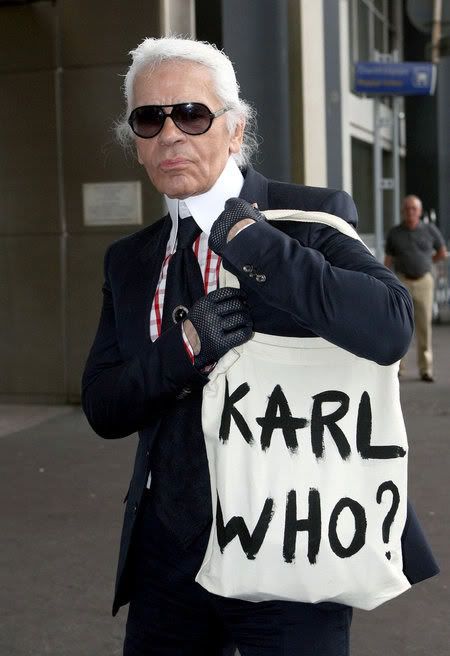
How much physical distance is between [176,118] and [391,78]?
1310cm

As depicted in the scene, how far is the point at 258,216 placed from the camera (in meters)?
1.81

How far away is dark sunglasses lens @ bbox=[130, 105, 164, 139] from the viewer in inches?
76.0

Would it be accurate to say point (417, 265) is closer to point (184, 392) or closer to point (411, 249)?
point (411, 249)

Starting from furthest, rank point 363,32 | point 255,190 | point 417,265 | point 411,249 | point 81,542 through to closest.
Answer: point 363,32 → point 411,249 → point 417,265 → point 81,542 → point 255,190

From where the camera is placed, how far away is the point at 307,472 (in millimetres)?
1775

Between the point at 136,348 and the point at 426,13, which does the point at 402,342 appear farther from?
the point at 426,13

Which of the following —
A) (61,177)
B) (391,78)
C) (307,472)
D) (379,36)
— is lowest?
(307,472)

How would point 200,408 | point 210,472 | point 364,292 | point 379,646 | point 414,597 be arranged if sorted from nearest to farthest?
1. point 364,292
2. point 210,472
3. point 200,408
4. point 379,646
5. point 414,597

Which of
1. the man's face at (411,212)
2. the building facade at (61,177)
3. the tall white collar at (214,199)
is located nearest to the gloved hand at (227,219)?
the tall white collar at (214,199)

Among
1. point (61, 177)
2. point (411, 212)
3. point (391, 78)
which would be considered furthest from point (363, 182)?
point (61, 177)

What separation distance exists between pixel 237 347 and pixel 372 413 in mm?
255

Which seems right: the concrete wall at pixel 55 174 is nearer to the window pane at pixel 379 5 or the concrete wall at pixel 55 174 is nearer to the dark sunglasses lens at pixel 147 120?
the dark sunglasses lens at pixel 147 120

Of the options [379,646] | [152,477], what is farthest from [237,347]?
[379,646]

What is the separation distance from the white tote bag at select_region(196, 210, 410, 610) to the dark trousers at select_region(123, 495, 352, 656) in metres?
0.10
